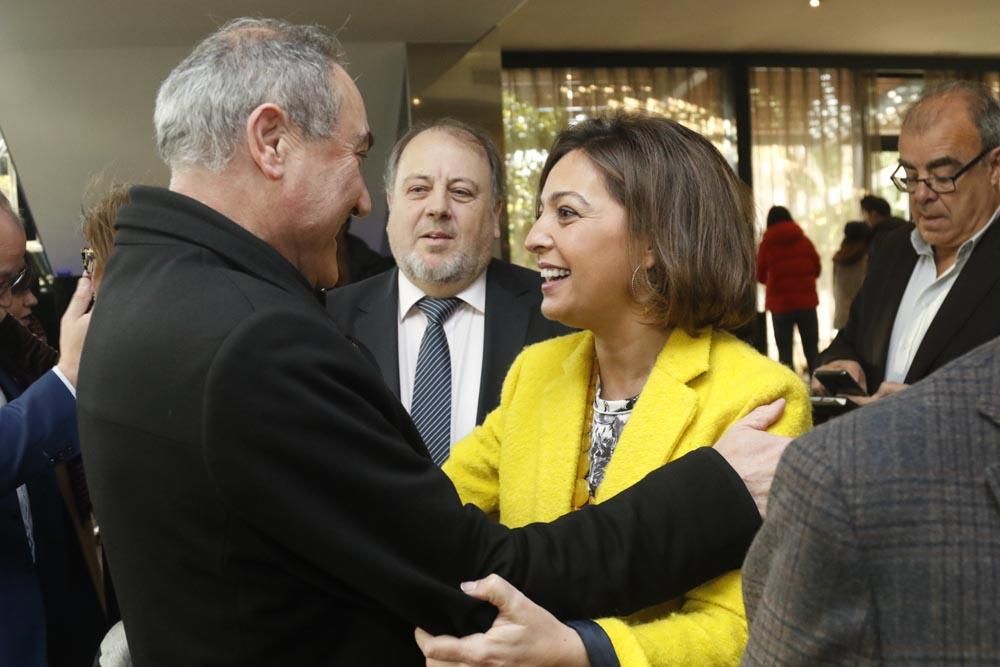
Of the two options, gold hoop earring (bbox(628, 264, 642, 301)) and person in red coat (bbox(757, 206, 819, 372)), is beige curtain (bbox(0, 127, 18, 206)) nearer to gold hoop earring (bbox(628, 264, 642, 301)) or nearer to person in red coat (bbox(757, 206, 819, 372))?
person in red coat (bbox(757, 206, 819, 372))

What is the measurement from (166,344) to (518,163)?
9.81m

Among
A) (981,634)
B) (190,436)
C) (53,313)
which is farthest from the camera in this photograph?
(53,313)

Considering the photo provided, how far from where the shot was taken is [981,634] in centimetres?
83

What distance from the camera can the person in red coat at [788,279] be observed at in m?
10.1

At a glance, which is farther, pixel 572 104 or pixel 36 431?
pixel 572 104

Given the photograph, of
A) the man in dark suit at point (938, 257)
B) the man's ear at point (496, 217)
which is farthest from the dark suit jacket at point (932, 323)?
the man's ear at point (496, 217)

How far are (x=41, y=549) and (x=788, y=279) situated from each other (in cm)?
858

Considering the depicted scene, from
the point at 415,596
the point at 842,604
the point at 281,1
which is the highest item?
the point at 281,1

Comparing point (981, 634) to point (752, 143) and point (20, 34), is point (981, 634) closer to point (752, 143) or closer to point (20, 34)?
point (20, 34)

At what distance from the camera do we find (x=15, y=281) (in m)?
2.55

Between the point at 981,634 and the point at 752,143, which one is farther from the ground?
the point at 752,143

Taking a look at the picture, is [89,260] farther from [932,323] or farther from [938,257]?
[938,257]

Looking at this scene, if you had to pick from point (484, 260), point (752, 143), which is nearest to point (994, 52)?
point (752, 143)

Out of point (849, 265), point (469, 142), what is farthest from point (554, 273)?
point (849, 265)
